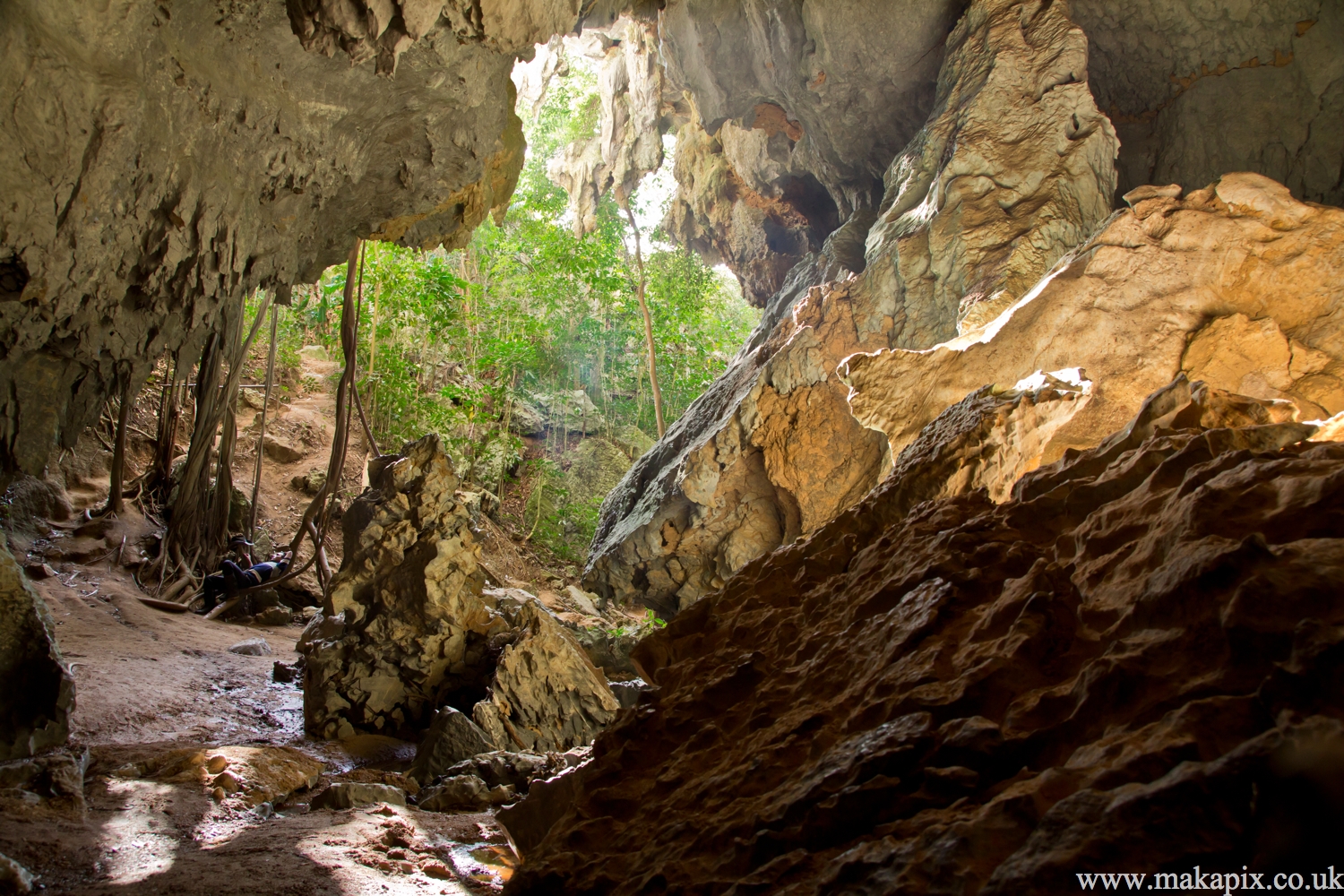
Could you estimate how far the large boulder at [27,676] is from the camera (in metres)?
→ 3.61

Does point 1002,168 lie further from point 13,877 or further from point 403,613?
point 13,877

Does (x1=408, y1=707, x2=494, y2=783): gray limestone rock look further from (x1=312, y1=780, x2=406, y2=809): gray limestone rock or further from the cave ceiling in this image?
the cave ceiling

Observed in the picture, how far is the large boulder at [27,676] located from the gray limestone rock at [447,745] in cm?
178

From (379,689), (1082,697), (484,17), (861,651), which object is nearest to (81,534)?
(379,689)

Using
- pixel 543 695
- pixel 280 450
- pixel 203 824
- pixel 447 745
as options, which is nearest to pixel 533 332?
pixel 280 450

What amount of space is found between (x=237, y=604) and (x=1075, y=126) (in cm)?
1112

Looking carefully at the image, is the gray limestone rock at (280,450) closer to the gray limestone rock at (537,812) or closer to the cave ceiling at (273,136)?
the cave ceiling at (273,136)

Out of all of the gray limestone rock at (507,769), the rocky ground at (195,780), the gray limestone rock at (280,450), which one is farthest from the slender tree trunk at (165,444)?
the gray limestone rock at (507,769)

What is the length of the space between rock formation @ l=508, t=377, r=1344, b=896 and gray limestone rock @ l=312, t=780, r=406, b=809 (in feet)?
6.03

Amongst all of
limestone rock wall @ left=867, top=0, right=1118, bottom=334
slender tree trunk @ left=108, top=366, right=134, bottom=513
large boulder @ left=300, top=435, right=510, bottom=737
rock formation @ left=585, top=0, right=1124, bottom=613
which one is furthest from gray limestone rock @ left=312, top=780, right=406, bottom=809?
limestone rock wall @ left=867, top=0, right=1118, bottom=334

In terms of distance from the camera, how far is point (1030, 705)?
4.93 feet

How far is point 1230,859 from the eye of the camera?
99cm

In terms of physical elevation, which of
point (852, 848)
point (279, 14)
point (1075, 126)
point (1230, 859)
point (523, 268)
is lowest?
point (852, 848)

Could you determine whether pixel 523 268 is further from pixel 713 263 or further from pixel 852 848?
pixel 852 848
